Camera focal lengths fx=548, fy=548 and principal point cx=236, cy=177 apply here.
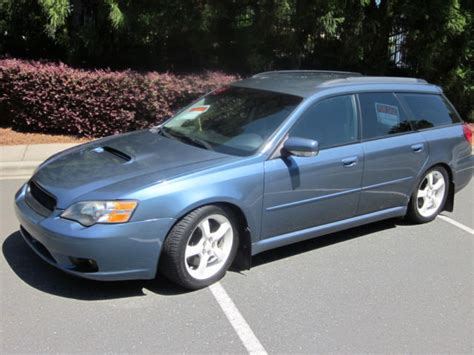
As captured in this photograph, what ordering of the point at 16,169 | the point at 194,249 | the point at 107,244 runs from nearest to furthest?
the point at 107,244
the point at 194,249
the point at 16,169

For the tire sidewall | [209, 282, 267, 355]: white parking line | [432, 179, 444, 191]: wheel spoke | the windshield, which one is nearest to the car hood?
the windshield

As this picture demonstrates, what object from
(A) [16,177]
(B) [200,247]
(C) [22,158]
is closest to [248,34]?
(C) [22,158]

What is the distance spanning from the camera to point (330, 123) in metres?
4.69

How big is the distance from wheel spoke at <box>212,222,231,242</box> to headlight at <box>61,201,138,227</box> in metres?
0.71

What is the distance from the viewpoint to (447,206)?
19.4 feet

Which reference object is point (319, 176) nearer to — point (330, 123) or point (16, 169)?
Answer: point (330, 123)

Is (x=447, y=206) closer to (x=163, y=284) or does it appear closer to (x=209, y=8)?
(x=163, y=284)

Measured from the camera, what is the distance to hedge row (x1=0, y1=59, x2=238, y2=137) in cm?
894

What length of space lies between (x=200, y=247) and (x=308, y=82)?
6.38 feet

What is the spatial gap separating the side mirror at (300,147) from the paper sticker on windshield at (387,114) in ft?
3.79

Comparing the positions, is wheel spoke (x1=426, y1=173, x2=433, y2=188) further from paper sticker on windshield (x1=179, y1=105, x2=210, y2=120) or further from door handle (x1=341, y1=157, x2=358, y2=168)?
paper sticker on windshield (x1=179, y1=105, x2=210, y2=120)

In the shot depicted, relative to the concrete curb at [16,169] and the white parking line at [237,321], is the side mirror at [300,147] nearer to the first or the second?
the white parking line at [237,321]

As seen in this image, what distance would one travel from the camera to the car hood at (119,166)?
3719 millimetres

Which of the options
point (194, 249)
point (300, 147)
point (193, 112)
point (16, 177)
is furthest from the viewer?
point (16, 177)
